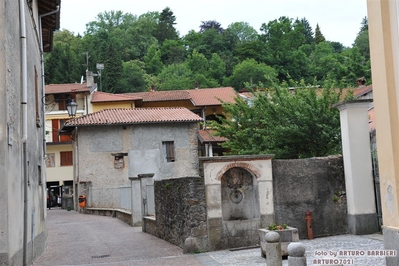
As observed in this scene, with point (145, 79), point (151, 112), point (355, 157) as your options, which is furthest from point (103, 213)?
point (145, 79)

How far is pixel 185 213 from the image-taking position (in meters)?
13.8

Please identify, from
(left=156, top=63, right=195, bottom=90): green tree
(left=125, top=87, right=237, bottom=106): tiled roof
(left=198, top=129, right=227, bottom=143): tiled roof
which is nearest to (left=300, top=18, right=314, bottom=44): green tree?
(left=156, top=63, right=195, bottom=90): green tree

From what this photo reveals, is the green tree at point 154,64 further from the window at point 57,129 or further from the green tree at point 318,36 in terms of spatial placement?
the green tree at point 318,36

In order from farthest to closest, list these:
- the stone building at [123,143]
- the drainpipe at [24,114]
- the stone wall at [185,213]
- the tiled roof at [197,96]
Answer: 1. the tiled roof at [197,96]
2. the stone building at [123,143]
3. the stone wall at [185,213]
4. the drainpipe at [24,114]

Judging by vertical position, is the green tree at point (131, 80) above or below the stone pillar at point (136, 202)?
above

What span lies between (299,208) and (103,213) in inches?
671

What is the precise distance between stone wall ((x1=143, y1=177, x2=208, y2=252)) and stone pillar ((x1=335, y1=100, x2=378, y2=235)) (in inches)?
164

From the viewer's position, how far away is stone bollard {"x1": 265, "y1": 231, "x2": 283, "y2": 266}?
8.55 metres

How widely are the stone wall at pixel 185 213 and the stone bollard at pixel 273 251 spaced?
4623 millimetres

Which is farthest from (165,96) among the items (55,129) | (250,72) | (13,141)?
(13,141)

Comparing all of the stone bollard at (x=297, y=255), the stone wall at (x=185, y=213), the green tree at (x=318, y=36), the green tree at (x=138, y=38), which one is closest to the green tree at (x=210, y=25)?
the green tree at (x=138, y=38)

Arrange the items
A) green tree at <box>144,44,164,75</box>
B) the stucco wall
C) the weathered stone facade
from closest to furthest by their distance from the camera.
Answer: the stucco wall → the weathered stone facade → green tree at <box>144,44,164,75</box>

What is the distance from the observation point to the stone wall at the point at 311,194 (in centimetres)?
1429

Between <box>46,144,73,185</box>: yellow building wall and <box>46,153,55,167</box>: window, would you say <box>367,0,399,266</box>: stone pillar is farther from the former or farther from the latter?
<box>46,153,55,167</box>: window
